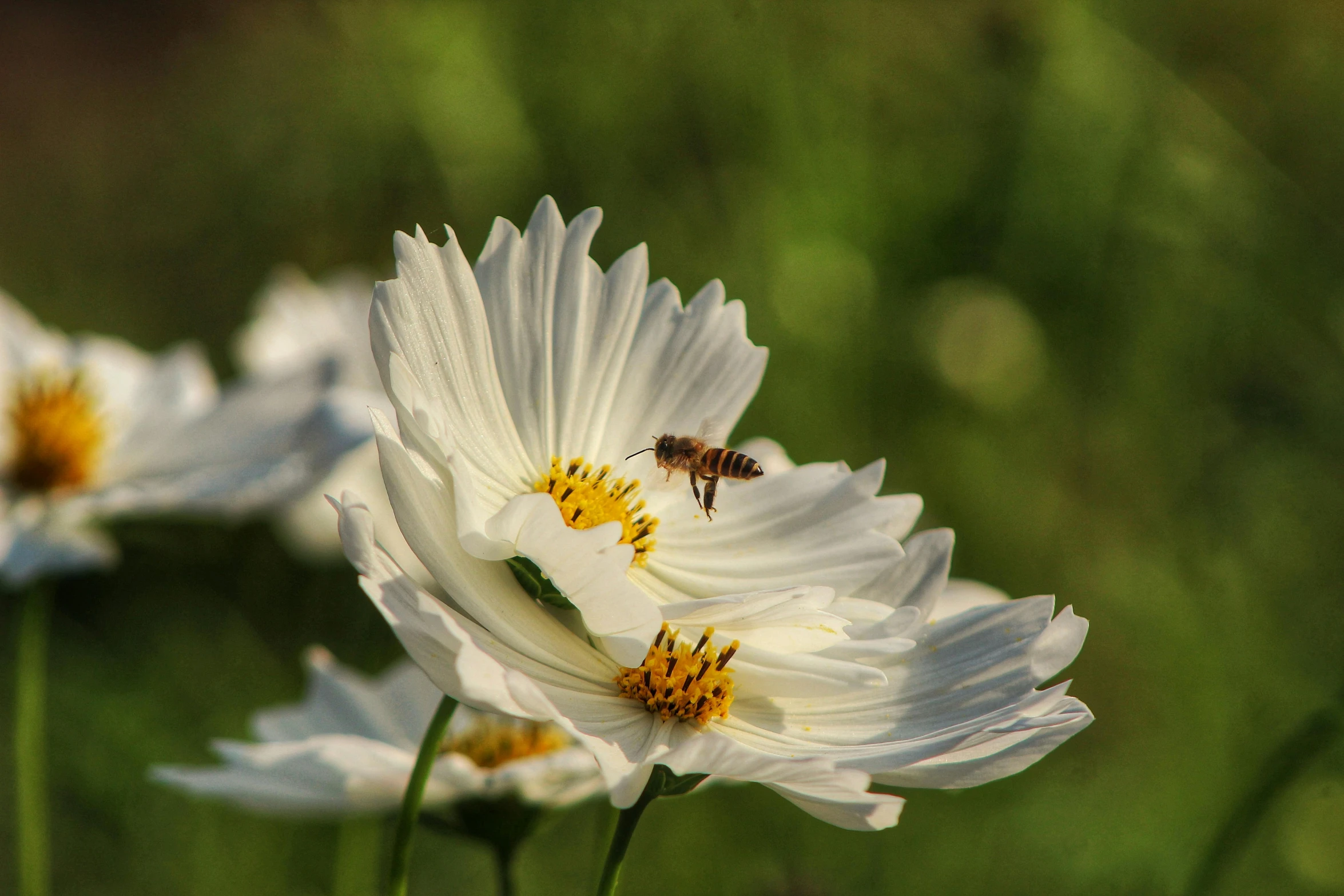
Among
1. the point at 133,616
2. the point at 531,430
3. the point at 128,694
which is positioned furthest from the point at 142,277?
the point at 531,430

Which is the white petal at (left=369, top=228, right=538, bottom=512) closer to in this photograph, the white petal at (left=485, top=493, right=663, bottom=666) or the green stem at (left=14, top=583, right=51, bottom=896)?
the white petal at (left=485, top=493, right=663, bottom=666)

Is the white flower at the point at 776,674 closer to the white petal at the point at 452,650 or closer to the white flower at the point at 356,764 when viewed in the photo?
the white petal at the point at 452,650

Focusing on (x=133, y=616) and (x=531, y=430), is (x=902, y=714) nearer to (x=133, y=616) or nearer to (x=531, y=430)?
(x=531, y=430)

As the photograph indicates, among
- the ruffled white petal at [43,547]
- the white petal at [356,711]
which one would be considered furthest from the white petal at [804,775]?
the ruffled white petal at [43,547]

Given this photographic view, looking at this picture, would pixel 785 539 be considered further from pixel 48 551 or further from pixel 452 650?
pixel 48 551

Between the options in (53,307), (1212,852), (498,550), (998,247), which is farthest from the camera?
(53,307)

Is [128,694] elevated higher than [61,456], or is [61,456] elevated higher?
[61,456]

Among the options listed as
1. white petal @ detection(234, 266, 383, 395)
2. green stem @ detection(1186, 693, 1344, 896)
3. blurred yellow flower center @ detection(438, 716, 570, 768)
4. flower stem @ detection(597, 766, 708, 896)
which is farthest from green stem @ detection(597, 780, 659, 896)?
white petal @ detection(234, 266, 383, 395)
